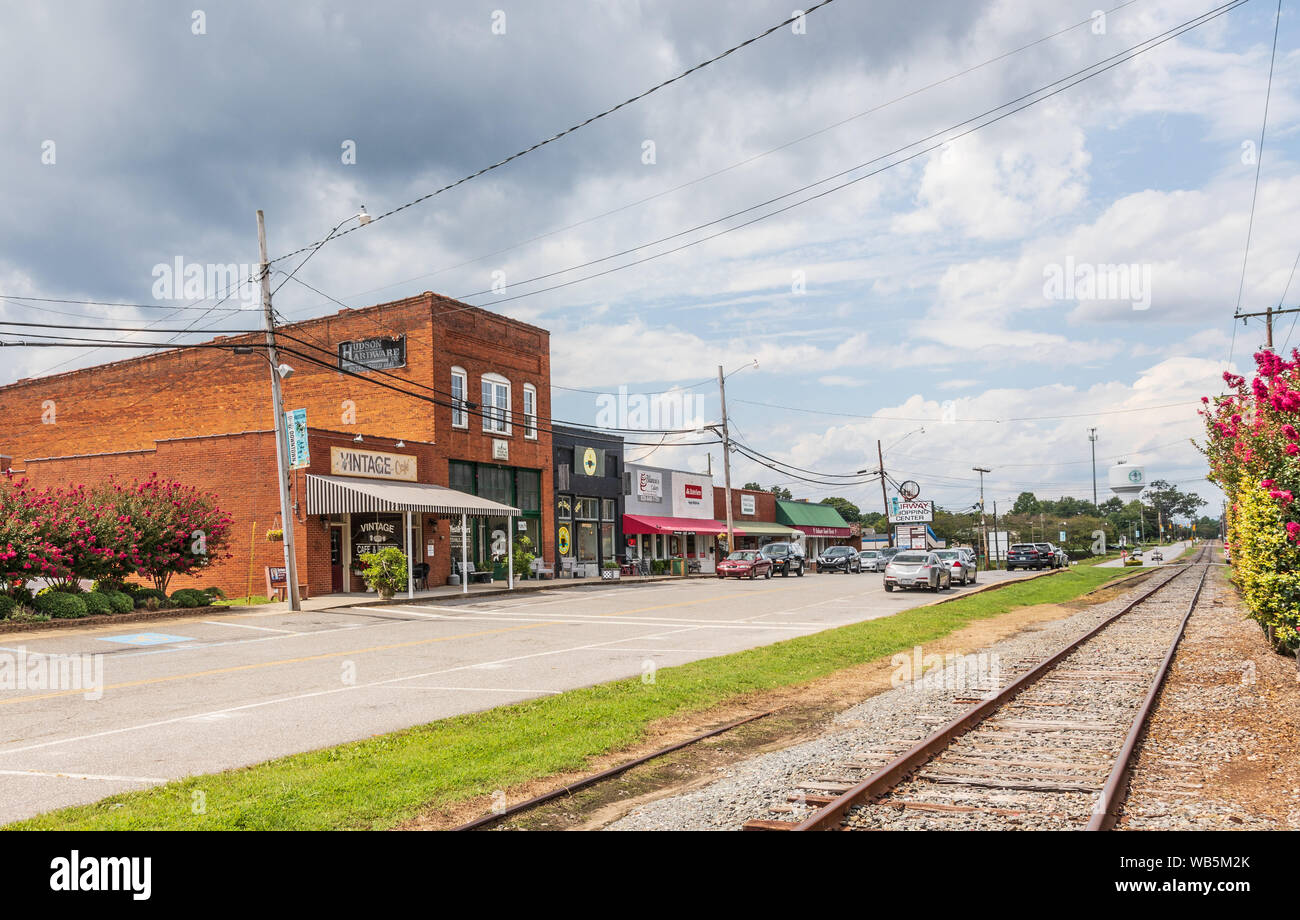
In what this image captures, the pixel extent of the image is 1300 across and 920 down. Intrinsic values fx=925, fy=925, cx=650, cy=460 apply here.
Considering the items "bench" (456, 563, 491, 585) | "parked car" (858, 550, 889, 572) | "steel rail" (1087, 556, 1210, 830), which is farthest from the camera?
"parked car" (858, 550, 889, 572)

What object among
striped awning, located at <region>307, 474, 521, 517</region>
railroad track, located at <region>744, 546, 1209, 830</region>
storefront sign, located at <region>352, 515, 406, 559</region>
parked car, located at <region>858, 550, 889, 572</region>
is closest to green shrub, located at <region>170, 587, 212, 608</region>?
striped awning, located at <region>307, 474, 521, 517</region>

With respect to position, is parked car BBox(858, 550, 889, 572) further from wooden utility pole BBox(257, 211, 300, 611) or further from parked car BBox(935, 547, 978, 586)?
wooden utility pole BBox(257, 211, 300, 611)

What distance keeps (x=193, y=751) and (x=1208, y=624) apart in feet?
66.2

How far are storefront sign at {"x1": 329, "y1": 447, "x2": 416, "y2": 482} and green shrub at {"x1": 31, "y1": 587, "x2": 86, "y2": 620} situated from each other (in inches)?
390

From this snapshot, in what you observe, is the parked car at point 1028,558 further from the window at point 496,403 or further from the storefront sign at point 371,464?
the storefront sign at point 371,464

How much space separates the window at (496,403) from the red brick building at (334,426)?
0.21 feet

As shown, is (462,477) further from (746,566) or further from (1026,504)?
(1026,504)

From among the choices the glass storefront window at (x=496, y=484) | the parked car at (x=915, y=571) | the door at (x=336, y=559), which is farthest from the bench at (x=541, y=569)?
the parked car at (x=915, y=571)

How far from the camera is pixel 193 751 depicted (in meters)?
8.96

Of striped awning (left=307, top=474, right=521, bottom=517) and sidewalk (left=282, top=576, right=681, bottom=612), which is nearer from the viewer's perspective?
sidewalk (left=282, top=576, right=681, bottom=612)

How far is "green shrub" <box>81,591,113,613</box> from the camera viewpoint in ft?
68.0

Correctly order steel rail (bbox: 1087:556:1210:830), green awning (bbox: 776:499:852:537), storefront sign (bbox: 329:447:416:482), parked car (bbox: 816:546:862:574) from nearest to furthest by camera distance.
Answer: steel rail (bbox: 1087:556:1210:830) < storefront sign (bbox: 329:447:416:482) < parked car (bbox: 816:546:862:574) < green awning (bbox: 776:499:852:537)

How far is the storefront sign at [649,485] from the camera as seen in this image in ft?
165
